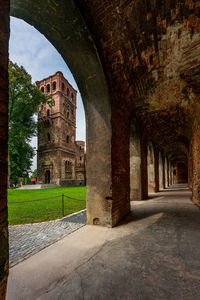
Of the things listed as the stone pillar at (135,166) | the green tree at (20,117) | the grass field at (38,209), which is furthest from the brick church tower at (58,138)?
the stone pillar at (135,166)

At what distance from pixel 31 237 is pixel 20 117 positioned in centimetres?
2023

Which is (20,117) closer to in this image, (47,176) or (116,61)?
(47,176)

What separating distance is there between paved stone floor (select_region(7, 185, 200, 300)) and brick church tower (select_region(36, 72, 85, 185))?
22.0 metres

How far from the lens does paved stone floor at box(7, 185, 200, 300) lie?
1.39 metres

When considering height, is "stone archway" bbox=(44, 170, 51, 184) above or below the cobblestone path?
below

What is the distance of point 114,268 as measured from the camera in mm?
1739

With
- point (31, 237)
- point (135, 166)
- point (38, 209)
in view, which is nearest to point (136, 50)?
point (31, 237)

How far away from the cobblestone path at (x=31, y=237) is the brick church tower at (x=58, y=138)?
802 inches

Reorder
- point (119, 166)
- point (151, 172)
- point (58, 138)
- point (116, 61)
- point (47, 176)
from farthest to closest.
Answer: point (47, 176) → point (58, 138) → point (151, 172) → point (119, 166) → point (116, 61)

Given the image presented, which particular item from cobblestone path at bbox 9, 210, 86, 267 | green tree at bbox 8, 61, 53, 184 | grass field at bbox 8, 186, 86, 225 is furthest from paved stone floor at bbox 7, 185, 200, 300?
green tree at bbox 8, 61, 53, 184

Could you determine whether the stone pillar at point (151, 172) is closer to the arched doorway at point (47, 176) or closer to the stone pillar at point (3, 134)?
the stone pillar at point (3, 134)

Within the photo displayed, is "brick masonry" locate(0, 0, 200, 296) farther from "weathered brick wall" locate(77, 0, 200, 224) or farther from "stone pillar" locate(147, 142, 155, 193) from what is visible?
"stone pillar" locate(147, 142, 155, 193)

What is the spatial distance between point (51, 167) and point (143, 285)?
80.1 ft

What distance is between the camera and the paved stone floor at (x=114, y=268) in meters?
1.39
